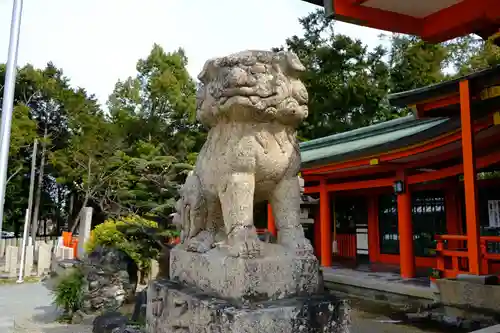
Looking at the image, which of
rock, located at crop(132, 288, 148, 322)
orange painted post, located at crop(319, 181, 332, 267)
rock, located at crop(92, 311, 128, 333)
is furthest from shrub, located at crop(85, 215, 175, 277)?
orange painted post, located at crop(319, 181, 332, 267)

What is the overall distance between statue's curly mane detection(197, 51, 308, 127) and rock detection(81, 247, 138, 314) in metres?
4.80

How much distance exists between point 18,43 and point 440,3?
4.56m

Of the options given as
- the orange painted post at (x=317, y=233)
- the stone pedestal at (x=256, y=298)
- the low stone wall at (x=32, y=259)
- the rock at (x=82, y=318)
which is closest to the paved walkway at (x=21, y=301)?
the rock at (x=82, y=318)

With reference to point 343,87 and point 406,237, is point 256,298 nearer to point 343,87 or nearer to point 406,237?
point 406,237

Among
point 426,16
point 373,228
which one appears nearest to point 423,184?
point 373,228

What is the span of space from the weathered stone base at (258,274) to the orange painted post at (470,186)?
4065mm

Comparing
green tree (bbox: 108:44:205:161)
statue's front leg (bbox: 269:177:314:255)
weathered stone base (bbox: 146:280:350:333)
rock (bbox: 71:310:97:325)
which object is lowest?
rock (bbox: 71:310:97:325)

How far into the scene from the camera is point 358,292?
8.01m

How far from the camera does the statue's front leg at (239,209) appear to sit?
90.7 inches

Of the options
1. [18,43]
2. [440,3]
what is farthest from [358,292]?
[18,43]

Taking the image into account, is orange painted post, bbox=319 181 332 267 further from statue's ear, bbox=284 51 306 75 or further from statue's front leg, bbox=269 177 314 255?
statue's ear, bbox=284 51 306 75

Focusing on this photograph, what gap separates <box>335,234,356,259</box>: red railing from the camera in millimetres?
12008

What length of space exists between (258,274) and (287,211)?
511 mm

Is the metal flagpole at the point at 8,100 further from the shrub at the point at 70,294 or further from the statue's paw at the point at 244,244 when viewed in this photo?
the statue's paw at the point at 244,244
